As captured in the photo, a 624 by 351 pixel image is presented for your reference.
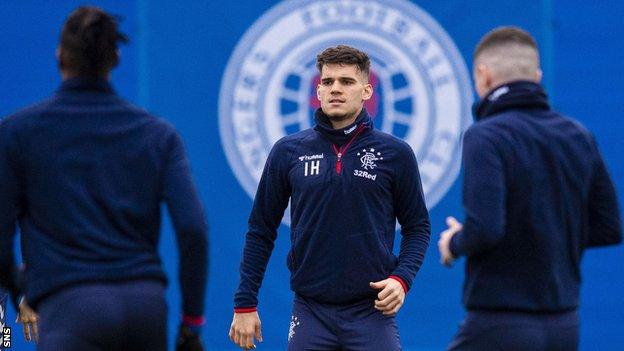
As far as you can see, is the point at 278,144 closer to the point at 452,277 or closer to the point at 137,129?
the point at 137,129

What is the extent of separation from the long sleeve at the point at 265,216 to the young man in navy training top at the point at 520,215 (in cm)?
126

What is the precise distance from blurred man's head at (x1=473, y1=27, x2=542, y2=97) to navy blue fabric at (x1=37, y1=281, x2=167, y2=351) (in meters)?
1.26

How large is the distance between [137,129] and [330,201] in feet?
4.56

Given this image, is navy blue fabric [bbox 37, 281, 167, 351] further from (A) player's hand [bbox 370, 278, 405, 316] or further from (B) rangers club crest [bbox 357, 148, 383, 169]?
(B) rangers club crest [bbox 357, 148, 383, 169]

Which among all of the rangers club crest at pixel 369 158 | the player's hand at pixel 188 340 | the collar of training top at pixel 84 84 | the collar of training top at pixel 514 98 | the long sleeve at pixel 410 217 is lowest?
the player's hand at pixel 188 340

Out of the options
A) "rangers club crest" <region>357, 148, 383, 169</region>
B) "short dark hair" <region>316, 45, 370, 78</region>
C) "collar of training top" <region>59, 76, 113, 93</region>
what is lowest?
"rangers club crest" <region>357, 148, 383, 169</region>

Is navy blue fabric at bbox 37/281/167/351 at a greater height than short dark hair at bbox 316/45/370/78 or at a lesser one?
lesser

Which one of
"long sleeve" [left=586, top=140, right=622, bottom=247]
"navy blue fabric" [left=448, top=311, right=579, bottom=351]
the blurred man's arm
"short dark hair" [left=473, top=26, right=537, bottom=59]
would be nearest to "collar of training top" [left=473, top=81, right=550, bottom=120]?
"short dark hair" [left=473, top=26, right=537, bottom=59]

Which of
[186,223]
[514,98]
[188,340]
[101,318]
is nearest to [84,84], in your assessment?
[186,223]

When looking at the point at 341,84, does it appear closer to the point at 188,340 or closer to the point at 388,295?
the point at 388,295

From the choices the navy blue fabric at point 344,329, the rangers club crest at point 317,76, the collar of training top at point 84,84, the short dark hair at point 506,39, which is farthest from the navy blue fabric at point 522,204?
the rangers club crest at point 317,76

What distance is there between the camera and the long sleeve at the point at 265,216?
4902mm

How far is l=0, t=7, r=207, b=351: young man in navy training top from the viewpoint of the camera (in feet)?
11.1

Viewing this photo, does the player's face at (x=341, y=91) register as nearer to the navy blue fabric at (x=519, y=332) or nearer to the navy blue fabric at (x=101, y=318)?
the navy blue fabric at (x=519, y=332)
